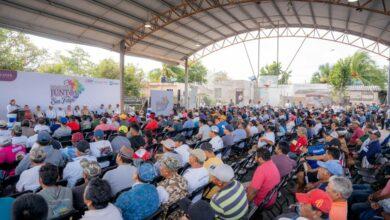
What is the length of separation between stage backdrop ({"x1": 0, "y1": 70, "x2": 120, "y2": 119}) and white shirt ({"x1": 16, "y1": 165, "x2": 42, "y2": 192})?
1099 cm

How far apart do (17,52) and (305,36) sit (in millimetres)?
27901

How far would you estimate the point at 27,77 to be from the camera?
13914 mm

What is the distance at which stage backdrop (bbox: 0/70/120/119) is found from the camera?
13102 millimetres

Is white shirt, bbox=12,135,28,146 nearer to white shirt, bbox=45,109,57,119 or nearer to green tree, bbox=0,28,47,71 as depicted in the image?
white shirt, bbox=45,109,57,119

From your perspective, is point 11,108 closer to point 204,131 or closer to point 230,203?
point 204,131

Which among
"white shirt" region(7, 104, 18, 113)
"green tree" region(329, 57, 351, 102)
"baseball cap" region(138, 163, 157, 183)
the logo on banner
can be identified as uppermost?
"green tree" region(329, 57, 351, 102)

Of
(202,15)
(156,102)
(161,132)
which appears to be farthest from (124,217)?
(202,15)

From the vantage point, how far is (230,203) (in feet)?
9.20

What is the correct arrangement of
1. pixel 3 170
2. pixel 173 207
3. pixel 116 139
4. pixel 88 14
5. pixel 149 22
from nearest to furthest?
pixel 173 207 → pixel 3 170 → pixel 116 139 → pixel 88 14 → pixel 149 22

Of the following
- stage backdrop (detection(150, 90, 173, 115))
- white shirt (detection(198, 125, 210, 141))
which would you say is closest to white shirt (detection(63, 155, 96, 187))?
white shirt (detection(198, 125, 210, 141))

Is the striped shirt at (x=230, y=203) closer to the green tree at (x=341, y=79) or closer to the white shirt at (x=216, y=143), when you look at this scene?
the white shirt at (x=216, y=143)

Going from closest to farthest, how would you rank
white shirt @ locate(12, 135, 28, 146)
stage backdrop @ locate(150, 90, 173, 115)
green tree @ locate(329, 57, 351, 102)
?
1. white shirt @ locate(12, 135, 28, 146)
2. stage backdrop @ locate(150, 90, 173, 115)
3. green tree @ locate(329, 57, 351, 102)

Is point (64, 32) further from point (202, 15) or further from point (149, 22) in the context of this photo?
point (202, 15)

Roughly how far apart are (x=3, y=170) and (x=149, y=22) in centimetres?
1284
